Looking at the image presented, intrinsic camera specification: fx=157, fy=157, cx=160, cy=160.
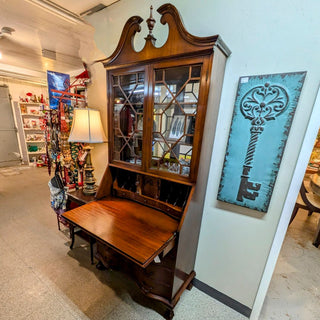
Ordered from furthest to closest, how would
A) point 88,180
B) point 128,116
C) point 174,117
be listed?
point 88,180 → point 128,116 → point 174,117

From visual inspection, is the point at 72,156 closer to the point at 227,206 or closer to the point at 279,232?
the point at 227,206

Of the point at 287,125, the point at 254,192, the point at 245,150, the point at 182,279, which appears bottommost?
the point at 182,279

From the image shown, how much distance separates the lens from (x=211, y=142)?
3.85 ft

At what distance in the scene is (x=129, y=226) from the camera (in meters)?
1.12

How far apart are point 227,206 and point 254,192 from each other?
0.24m

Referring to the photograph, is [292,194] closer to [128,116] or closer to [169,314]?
[169,314]

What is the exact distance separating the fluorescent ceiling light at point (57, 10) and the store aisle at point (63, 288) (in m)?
2.62

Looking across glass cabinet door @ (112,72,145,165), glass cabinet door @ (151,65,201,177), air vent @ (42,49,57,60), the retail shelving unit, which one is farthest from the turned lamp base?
the retail shelving unit

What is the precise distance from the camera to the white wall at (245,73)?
0.90m

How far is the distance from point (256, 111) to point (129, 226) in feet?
3.88

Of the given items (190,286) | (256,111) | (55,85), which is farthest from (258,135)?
(55,85)

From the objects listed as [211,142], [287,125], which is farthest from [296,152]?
[211,142]

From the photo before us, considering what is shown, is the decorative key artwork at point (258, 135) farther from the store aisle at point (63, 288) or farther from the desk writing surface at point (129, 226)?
the store aisle at point (63, 288)

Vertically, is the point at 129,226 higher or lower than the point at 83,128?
lower
